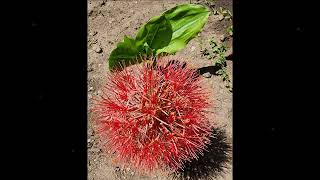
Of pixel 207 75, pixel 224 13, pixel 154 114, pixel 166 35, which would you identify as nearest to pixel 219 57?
pixel 207 75

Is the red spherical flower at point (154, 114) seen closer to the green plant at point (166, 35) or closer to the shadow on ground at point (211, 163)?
the green plant at point (166, 35)

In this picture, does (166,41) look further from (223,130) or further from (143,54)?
Answer: (223,130)

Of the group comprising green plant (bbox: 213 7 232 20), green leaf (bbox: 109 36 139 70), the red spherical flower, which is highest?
green plant (bbox: 213 7 232 20)

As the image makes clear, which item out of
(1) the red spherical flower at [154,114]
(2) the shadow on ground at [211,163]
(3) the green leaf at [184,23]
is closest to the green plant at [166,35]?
(3) the green leaf at [184,23]

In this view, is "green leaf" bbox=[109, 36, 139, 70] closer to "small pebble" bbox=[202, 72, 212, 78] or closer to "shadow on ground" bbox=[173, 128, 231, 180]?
"small pebble" bbox=[202, 72, 212, 78]

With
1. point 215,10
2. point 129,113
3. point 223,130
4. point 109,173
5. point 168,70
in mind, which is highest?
point 215,10

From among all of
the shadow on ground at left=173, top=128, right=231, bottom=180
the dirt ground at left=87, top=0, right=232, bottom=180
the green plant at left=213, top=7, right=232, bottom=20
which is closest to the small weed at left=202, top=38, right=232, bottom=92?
the dirt ground at left=87, top=0, right=232, bottom=180

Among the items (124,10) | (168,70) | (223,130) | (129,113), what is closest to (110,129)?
(129,113)
